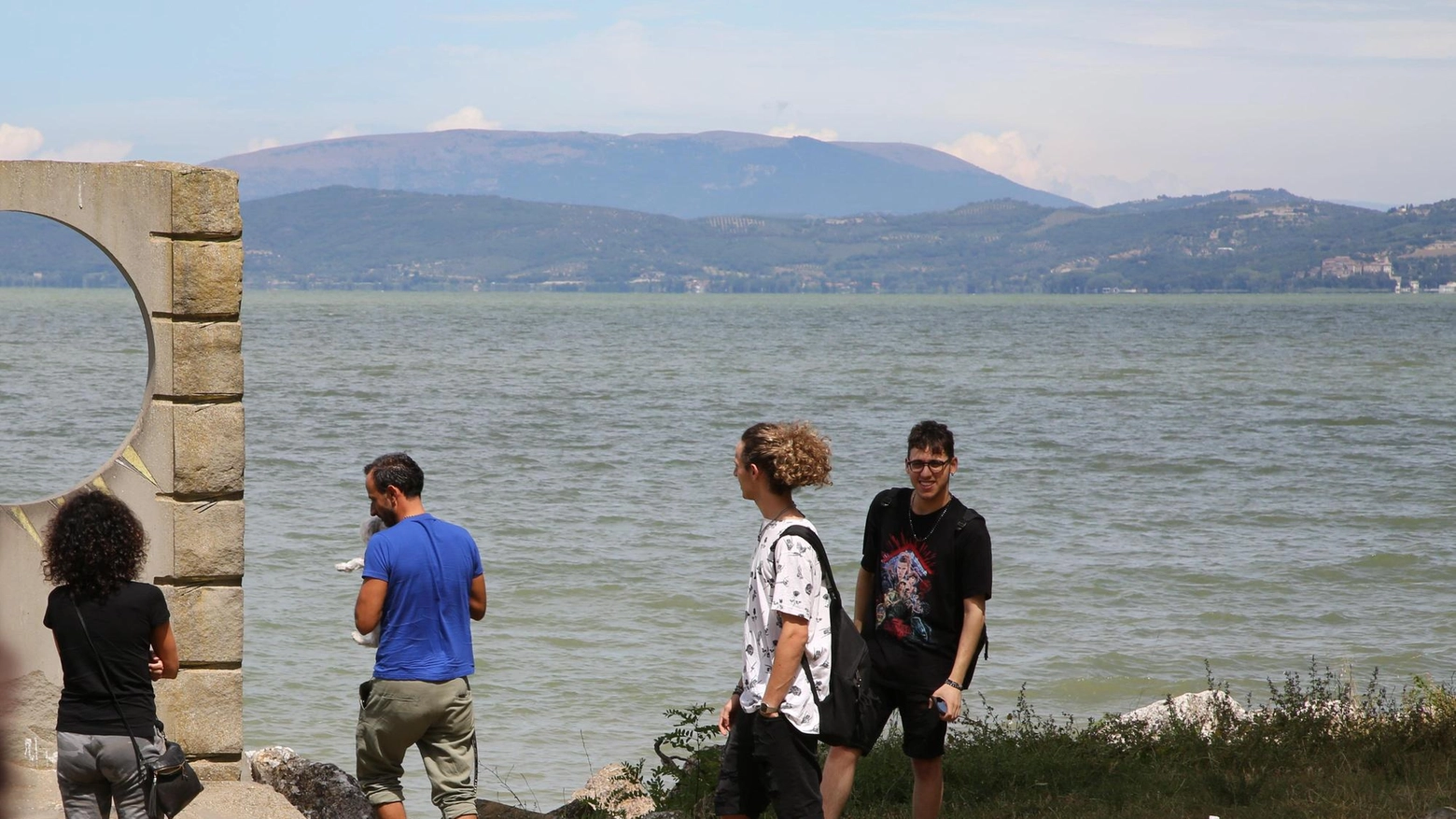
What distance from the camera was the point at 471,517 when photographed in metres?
18.7

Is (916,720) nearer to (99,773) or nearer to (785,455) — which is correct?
(785,455)

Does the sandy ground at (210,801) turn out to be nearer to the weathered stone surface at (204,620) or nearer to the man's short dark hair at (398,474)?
the weathered stone surface at (204,620)

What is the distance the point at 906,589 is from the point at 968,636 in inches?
→ 11.1

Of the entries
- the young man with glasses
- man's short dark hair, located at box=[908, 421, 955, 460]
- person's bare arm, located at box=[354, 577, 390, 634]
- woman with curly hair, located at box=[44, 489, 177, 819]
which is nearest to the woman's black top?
woman with curly hair, located at box=[44, 489, 177, 819]

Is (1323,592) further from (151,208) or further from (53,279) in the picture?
(53,279)

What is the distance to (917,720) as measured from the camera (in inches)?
210

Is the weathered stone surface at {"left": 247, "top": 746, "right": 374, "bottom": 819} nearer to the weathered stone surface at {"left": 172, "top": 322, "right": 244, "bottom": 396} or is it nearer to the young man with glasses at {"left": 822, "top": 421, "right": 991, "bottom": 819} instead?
the weathered stone surface at {"left": 172, "top": 322, "right": 244, "bottom": 396}

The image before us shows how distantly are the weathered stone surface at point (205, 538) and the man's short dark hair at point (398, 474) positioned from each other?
4.12 feet

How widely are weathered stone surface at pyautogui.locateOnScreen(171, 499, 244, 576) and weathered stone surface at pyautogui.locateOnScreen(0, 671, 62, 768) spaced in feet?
2.40

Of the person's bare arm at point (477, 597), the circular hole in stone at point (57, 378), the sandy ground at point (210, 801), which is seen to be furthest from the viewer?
the circular hole in stone at point (57, 378)

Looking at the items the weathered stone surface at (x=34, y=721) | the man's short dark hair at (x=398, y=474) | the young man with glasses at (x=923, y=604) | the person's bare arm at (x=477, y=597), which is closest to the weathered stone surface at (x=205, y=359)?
the man's short dark hair at (x=398, y=474)

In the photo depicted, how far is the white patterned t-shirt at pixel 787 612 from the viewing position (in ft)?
14.9

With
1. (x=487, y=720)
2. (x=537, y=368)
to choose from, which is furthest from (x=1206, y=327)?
(x=487, y=720)

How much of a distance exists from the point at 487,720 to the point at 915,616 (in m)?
5.79
